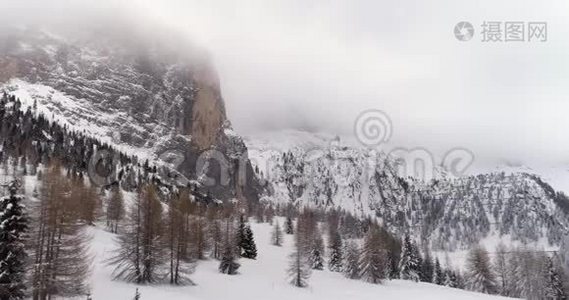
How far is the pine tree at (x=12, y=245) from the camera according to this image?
31.8 meters

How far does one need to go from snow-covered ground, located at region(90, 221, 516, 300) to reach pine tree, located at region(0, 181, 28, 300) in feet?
31.4

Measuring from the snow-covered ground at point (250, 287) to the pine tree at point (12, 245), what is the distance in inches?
377

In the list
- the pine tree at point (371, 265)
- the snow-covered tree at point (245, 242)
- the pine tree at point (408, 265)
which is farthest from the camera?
the pine tree at point (408, 265)

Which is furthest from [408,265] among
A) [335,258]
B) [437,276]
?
[437,276]

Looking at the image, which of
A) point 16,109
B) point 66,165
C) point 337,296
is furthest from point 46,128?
point 337,296

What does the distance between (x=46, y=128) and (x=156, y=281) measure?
14734cm

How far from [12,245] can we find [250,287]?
29.7 metres

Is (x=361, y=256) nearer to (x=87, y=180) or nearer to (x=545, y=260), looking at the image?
(x=545, y=260)

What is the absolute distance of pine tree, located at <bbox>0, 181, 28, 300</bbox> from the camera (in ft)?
104

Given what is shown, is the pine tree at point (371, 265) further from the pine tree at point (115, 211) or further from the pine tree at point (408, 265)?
the pine tree at point (115, 211)

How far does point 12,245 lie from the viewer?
32.2 meters

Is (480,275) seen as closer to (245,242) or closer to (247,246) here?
(247,246)

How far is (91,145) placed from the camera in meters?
191

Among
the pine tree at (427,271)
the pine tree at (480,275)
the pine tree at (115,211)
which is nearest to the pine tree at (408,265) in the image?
the pine tree at (427,271)
